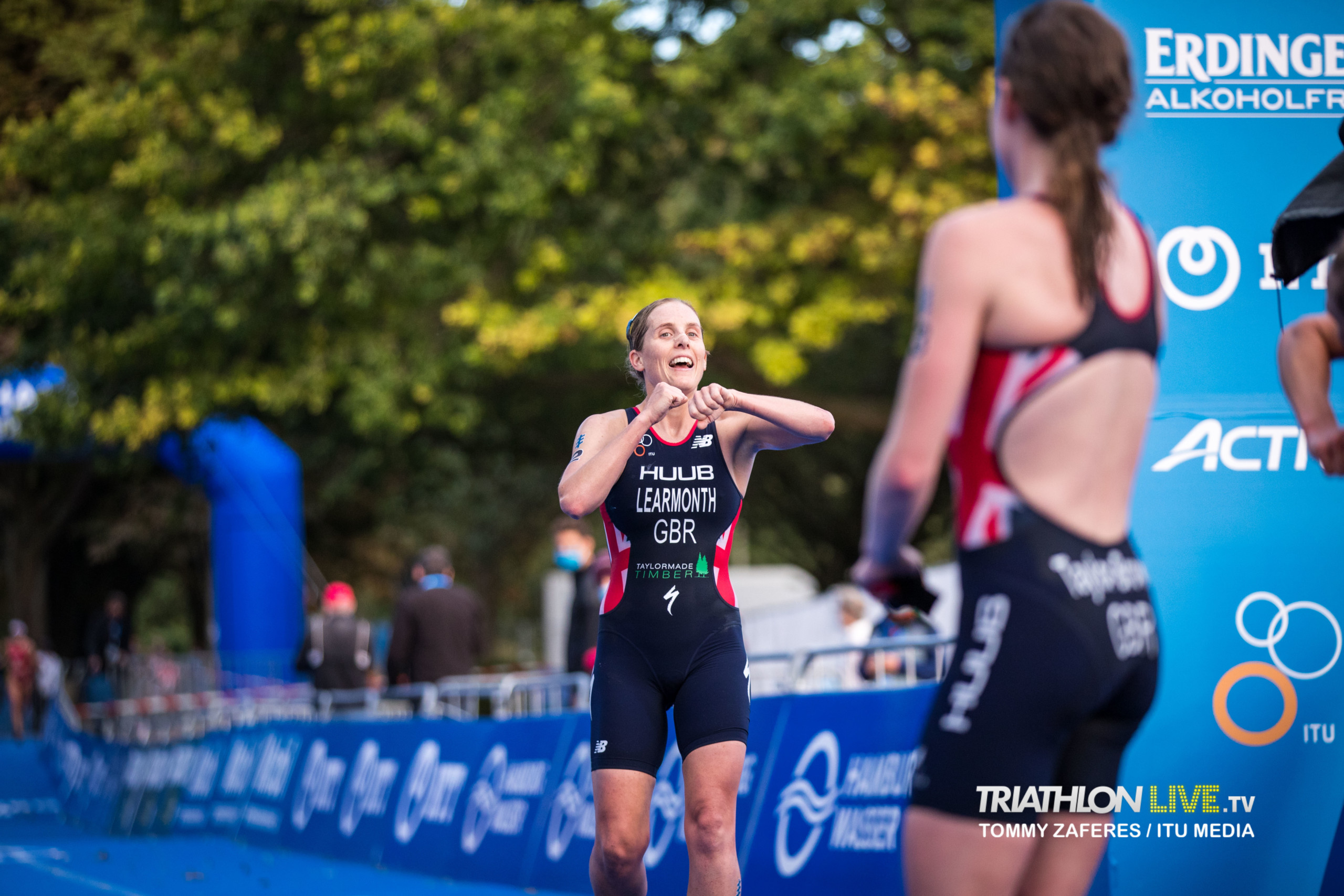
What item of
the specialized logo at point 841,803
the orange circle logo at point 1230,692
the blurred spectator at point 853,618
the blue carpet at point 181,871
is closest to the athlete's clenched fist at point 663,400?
the specialized logo at point 841,803

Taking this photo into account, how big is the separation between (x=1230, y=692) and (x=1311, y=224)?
2207 millimetres

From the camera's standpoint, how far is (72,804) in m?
17.1

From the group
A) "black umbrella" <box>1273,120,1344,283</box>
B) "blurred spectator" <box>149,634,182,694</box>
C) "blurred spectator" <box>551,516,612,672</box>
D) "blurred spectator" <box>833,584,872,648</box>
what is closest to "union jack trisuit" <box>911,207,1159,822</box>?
"black umbrella" <box>1273,120,1344,283</box>

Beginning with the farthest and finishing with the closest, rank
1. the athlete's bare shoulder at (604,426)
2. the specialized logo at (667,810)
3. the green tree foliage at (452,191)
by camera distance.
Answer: the green tree foliage at (452,191), the specialized logo at (667,810), the athlete's bare shoulder at (604,426)

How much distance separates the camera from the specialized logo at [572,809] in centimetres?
824

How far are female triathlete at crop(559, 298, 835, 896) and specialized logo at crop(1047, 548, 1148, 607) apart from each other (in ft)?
6.00

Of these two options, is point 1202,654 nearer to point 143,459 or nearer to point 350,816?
point 350,816

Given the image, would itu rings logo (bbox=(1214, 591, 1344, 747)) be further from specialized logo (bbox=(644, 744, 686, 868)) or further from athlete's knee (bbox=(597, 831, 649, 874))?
specialized logo (bbox=(644, 744, 686, 868))

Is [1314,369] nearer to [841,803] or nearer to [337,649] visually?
[841,803]

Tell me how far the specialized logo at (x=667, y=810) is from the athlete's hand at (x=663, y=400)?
409 cm

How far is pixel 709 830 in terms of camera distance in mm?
4355

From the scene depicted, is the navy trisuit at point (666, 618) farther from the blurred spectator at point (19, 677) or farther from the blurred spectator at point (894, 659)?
the blurred spectator at point (19, 677)

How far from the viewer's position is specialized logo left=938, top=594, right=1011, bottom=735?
247 cm

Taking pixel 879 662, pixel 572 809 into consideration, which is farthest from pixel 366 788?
pixel 879 662
